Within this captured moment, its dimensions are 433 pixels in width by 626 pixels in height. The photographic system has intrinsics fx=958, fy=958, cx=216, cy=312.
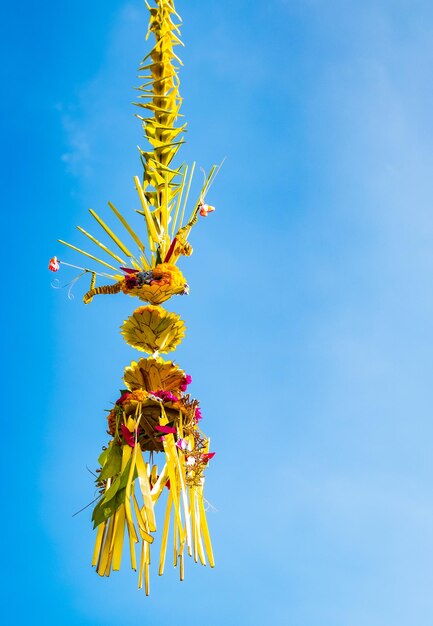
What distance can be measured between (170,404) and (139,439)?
2.28 ft

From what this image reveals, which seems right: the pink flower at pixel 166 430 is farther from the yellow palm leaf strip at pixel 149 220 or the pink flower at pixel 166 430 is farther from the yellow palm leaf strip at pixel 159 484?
the yellow palm leaf strip at pixel 149 220

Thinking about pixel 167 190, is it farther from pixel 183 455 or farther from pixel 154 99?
pixel 183 455

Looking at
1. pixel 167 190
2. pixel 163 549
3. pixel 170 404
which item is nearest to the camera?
pixel 163 549

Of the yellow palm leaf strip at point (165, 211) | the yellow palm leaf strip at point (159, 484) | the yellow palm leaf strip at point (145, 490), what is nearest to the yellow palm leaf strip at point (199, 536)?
the yellow palm leaf strip at point (159, 484)

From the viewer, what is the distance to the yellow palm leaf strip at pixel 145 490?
1325 cm

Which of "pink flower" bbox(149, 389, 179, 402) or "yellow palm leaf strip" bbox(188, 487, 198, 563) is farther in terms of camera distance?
"pink flower" bbox(149, 389, 179, 402)

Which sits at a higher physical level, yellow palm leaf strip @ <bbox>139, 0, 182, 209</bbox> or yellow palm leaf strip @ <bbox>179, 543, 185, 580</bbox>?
yellow palm leaf strip @ <bbox>139, 0, 182, 209</bbox>

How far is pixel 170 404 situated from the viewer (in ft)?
46.6

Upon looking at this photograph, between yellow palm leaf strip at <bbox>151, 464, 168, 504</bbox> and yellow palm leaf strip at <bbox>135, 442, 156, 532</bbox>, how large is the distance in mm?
375

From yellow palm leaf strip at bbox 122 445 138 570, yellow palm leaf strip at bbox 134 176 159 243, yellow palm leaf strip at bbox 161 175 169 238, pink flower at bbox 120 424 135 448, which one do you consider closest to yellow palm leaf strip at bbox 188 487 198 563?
yellow palm leaf strip at bbox 122 445 138 570

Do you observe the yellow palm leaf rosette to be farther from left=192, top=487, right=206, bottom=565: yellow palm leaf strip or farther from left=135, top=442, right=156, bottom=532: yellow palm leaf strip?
left=192, top=487, right=206, bottom=565: yellow palm leaf strip

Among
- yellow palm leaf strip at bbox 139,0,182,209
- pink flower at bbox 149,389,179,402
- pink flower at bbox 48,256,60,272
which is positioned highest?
yellow palm leaf strip at bbox 139,0,182,209

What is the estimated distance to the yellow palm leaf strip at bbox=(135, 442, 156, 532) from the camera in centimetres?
1325

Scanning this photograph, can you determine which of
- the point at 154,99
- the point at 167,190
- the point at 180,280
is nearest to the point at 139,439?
the point at 180,280
